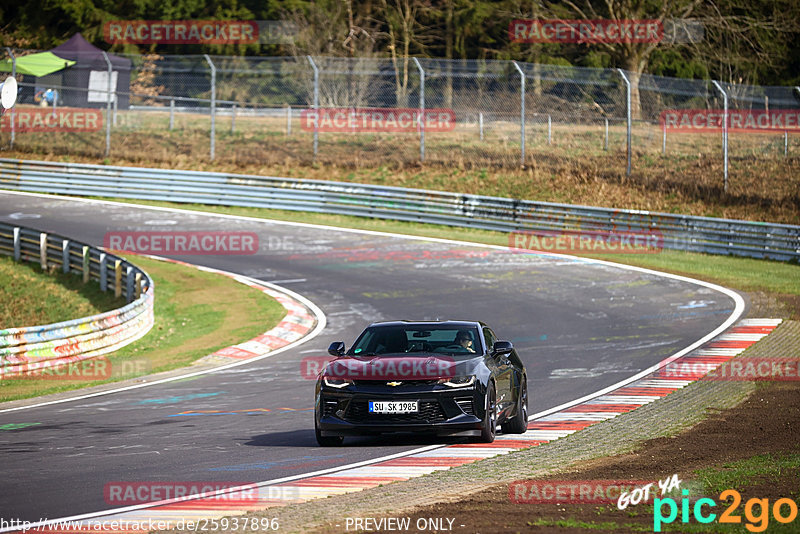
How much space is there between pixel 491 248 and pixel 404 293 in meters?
6.10

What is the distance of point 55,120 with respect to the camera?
4478 centimetres

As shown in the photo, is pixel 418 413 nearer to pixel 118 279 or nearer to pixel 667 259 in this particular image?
pixel 118 279

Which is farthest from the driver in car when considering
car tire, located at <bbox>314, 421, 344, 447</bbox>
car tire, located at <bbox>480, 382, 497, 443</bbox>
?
car tire, located at <bbox>314, 421, 344, 447</bbox>

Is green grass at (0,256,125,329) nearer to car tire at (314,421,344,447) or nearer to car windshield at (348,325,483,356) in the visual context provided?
car windshield at (348,325,483,356)

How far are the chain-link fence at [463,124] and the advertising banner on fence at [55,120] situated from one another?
0.12 m

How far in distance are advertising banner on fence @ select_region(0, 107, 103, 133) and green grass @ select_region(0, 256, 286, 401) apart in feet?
56.7

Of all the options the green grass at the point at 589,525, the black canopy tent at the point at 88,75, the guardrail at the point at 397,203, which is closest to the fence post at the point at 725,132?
the guardrail at the point at 397,203

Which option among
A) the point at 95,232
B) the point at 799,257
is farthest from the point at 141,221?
the point at 799,257

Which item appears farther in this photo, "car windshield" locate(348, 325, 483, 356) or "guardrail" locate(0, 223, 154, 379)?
"guardrail" locate(0, 223, 154, 379)

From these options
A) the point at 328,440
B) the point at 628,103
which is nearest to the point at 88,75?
the point at 628,103

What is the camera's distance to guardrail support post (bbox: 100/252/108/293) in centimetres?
2491

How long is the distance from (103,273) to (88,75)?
1171 inches

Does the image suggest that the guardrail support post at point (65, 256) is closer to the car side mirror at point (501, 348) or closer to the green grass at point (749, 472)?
the car side mirror at point (501, 348)

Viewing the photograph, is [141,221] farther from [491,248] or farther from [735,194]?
[735,194]
